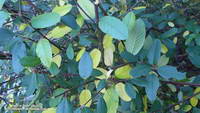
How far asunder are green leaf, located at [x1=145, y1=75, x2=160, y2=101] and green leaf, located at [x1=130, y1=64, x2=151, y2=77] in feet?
0.06

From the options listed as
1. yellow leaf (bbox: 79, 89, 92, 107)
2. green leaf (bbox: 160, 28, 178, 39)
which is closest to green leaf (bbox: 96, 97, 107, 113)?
yellow leaf (bbox: 79, 89, 92, 107)

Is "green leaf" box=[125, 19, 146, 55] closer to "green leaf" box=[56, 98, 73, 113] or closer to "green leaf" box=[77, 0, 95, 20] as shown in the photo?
"green leaf" box=[77, 0, 95, 20]

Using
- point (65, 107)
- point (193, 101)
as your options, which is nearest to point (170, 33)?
point (193, 101)

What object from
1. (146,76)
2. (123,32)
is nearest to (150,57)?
(146,76)

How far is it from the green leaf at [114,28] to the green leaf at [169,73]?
18cm

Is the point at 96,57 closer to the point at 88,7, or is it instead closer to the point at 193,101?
the point at 88,7

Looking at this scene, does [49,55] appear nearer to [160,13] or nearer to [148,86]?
[148,86]

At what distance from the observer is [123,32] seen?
2.05 ft

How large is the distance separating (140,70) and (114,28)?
0.52ft

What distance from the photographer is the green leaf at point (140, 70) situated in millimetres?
728

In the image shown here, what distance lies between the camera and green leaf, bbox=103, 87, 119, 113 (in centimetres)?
72

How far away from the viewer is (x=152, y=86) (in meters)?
0.74

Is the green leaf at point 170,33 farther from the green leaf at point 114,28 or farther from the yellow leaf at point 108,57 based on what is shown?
the green leaf at point 114,28

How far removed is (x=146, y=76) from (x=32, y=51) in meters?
0.32
